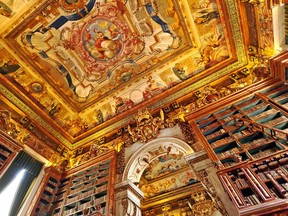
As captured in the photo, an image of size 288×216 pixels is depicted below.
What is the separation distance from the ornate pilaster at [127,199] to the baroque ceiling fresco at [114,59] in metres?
2.74

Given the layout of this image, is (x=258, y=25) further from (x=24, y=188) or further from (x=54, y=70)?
(x=24, y=188)

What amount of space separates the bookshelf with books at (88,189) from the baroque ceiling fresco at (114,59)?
163 cm

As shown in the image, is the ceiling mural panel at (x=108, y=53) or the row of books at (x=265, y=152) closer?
the row of books at (x=265, y=152)

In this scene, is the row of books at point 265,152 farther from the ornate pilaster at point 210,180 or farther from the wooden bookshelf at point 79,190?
the wooden bookshelf at point 79,190

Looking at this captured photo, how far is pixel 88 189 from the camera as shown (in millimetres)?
5637

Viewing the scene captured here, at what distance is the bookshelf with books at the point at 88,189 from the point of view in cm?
501

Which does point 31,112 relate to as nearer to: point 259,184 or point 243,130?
point 243,130

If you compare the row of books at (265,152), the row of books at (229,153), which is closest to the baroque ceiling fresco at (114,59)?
the row of books at (229,153)

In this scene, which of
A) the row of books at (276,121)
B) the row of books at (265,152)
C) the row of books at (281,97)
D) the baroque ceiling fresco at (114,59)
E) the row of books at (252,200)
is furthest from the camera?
the baroque ceiling fresco at (114,59)

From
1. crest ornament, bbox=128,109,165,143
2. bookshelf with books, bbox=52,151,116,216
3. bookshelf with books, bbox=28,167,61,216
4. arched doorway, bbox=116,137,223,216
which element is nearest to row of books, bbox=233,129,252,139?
arched doorway, bbox=116,137,223,216

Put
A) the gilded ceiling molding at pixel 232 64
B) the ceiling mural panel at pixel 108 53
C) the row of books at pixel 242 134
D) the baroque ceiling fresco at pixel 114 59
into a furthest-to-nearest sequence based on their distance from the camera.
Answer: the ceiling mural panel at pixel 108 53 < the baroque ceiling fresco at pixel 114 59 < the gilded ceiling molding at pixel 232 64 < the row of books at pixel 242 134

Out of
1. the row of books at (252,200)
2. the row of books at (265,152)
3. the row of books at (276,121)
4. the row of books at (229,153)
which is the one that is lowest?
the row of books at (252,200)

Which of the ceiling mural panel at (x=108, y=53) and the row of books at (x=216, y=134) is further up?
the ceiling mural panel at (x=108, y=53)

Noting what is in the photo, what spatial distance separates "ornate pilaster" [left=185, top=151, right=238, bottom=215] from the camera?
3470 millimetres
